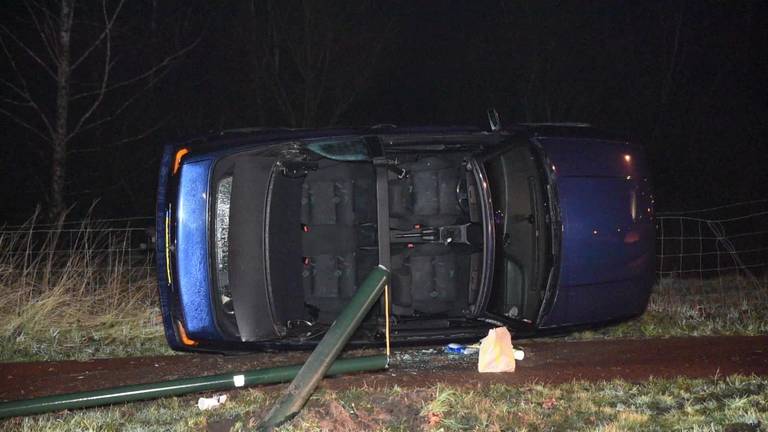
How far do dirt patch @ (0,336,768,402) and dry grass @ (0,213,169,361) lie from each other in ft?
1.17

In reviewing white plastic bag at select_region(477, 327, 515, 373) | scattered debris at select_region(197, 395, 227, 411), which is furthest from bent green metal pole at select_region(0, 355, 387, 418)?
white plastic bag at select_region(477, 327, 515, 373)

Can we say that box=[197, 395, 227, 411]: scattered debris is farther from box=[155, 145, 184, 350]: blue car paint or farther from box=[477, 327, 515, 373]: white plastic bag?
box=[477, 327, 515, 373]: white plastic bag

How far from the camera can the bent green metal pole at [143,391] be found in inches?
181

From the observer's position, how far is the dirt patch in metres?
5.43

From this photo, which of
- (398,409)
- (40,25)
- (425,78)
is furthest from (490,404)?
(425,78)

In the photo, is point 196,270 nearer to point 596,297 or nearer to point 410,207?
point 410,207

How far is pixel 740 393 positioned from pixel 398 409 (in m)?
2.13

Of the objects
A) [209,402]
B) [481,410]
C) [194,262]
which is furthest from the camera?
[194,262]

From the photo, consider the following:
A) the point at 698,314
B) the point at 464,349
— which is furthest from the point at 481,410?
the point at 698,314

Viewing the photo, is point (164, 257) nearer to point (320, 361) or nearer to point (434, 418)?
point (320, 361)

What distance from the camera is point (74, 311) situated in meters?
7.51

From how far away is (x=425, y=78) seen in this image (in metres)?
22.1

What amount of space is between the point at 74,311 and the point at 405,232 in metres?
3.53

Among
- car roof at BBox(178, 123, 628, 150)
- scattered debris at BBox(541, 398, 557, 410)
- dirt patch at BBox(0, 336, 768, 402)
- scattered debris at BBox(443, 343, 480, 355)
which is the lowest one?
dirt patch at BBox(0, 336, 768, 402)
